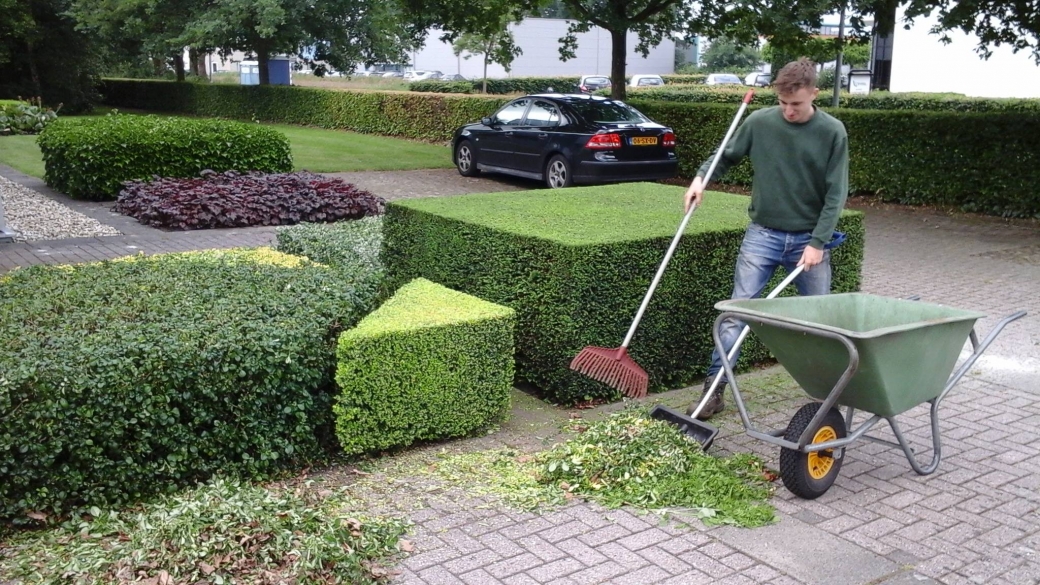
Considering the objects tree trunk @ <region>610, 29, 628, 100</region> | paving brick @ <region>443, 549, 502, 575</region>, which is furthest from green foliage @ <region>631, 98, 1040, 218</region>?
paving brick @ <region>443, 549, 502, 575</region>

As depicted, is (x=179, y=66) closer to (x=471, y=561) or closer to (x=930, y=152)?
(x=930, y=152)

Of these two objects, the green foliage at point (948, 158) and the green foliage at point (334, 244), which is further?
the green foliage at point (948, 158)

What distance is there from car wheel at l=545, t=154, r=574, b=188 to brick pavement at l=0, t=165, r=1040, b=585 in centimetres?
968

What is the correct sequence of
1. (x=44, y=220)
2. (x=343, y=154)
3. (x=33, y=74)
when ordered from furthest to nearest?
(x=33, y=74), (x=343, y=154), (x=44, y=220)

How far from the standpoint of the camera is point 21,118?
2670 cm

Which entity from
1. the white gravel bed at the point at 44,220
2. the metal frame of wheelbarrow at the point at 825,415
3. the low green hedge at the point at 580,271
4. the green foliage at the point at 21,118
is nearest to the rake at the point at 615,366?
the low green hedge at the point at 580,271

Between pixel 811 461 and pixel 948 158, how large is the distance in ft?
37.5

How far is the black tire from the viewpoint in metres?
18.3

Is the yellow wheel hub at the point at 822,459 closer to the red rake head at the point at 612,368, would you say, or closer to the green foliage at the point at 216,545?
the red rake head at the point at 612,368

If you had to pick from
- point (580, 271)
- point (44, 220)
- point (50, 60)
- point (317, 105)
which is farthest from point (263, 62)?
point (580, 271)

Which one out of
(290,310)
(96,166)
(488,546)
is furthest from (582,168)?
(488,546)

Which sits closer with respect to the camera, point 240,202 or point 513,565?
point 513,565

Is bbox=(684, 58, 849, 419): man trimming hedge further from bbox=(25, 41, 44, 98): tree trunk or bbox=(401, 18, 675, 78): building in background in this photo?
bbox=(401, 18, 675, 78): building in background

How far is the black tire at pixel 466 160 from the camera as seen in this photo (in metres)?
18.3
